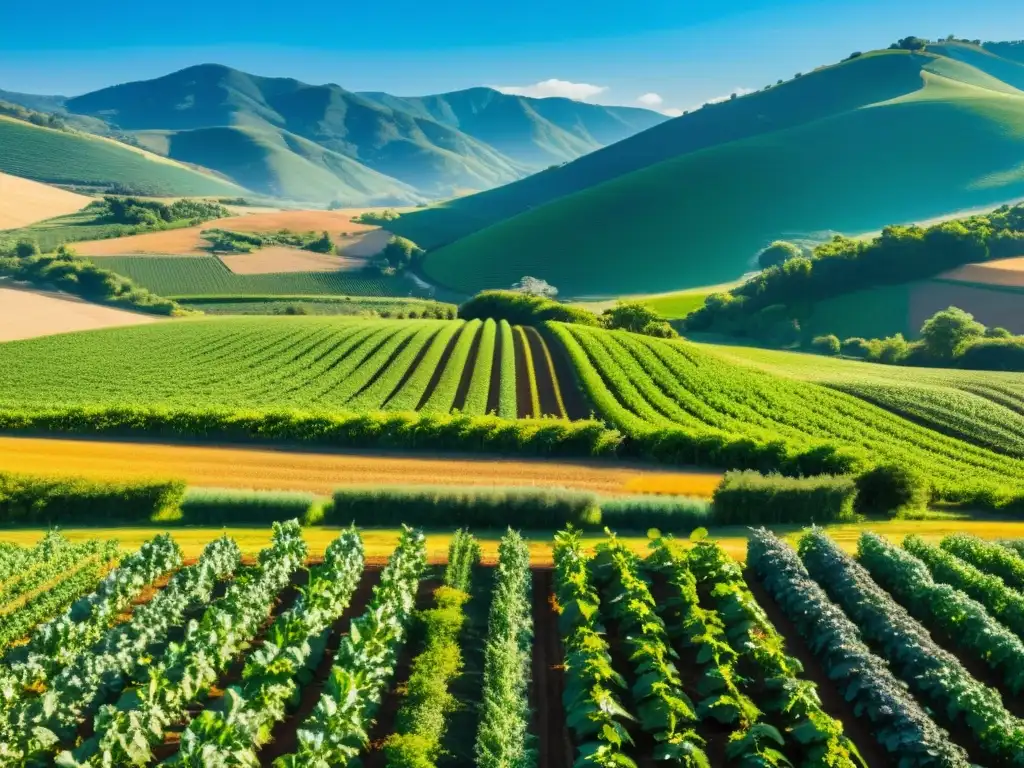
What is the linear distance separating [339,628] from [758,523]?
18.7 meters

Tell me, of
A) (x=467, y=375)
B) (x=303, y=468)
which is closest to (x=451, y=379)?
(x=467, y=375)

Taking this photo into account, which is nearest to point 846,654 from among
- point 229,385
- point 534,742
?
point 534,742

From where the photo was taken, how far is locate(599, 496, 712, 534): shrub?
30.3 metres

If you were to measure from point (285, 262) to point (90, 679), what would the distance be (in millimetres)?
140326

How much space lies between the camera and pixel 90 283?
10356 centimetres

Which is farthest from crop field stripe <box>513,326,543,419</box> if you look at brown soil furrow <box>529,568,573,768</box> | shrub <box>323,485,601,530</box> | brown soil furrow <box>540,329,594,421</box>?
brown soil furrow <box>529,568,573,768</box>

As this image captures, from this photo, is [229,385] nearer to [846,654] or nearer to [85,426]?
[85,426]

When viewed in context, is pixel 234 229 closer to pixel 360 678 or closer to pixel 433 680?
pixel 433 680

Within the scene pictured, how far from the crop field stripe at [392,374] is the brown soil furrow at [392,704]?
93.6ft

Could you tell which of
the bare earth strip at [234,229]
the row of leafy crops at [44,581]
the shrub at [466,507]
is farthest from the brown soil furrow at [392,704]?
the bare earth strip at [234,229]

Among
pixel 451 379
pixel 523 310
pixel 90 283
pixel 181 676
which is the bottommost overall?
pixel 181 676

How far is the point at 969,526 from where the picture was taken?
31547 mm

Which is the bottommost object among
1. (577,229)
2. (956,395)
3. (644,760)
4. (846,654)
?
(644,760)

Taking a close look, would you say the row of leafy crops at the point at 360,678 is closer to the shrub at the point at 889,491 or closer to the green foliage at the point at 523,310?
the shrub at the point at 889,491
